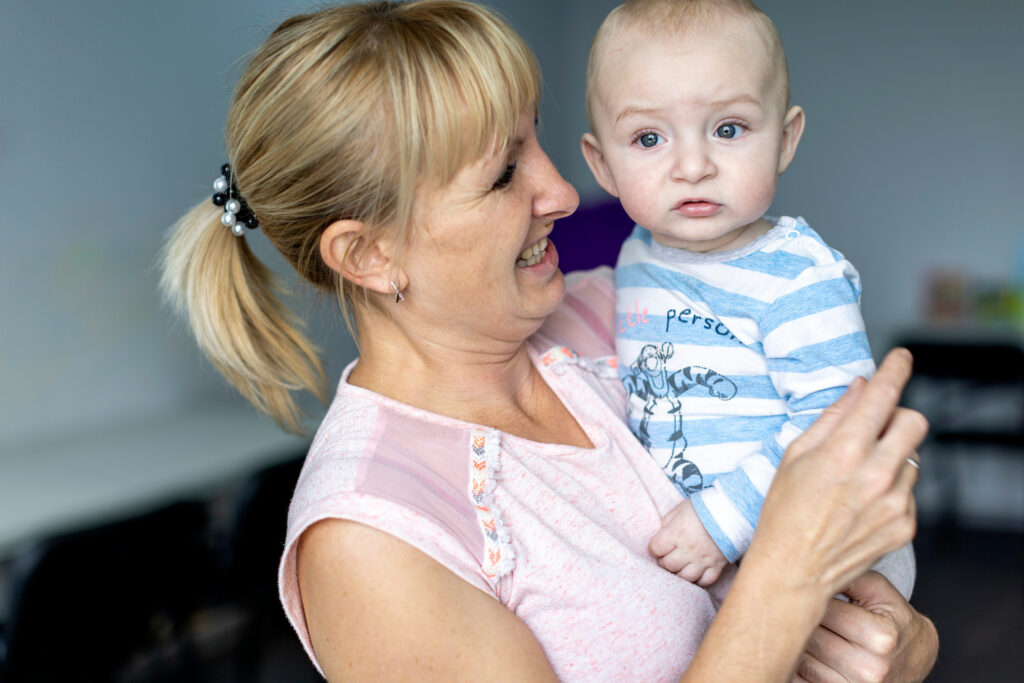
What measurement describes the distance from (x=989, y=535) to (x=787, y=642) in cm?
481

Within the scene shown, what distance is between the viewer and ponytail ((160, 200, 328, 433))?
1452 mm

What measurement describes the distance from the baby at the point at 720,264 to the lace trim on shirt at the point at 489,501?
0.78 ft

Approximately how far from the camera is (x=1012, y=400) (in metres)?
5.51

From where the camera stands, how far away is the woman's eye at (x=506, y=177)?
1273mm

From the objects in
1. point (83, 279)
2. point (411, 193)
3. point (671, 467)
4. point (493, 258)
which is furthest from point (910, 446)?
point (83, 279)

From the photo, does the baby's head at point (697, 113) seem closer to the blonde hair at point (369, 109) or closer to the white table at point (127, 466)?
the blonde hair at point (369, 109)

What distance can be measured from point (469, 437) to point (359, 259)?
290mm

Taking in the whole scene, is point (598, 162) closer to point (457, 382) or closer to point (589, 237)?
point (457, 382)

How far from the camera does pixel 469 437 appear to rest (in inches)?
49.6

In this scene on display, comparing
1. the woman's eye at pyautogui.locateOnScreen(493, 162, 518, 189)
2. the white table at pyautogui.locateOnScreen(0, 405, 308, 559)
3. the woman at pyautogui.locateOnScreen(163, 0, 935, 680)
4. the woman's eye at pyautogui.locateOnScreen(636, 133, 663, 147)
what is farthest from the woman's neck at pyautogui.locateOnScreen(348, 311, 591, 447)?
the white table at pyautogui.locateOnScreen(0, 405, 308, 559)

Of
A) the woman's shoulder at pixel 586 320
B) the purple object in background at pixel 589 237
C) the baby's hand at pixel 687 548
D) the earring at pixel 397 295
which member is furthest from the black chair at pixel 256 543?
the baby's hand at pixel 687 548

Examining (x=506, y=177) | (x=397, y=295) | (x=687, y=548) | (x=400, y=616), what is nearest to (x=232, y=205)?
(x=397, y=295)

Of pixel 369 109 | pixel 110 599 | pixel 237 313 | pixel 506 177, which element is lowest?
pixel 110 599

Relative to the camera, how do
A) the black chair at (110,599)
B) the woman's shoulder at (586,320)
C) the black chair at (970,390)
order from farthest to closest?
the black chair at (970,390) → the black chair at (110,599) → the woman's shoulder at (586,320)
